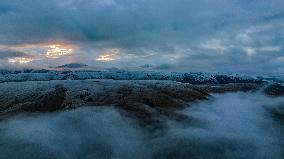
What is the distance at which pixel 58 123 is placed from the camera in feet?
250

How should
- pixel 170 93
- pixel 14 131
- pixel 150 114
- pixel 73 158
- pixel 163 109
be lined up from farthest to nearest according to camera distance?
pixel 170 93 < pixel 163 109 < pixel 150 114 < pixel 14 131 < pixel 73 158

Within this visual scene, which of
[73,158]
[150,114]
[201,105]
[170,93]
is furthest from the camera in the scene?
[170,93]

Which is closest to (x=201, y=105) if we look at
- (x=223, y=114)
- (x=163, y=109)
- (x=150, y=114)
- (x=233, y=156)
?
(x=223, y=114)

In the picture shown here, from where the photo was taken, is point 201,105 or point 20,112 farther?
point 201,105

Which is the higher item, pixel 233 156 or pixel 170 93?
pixel 170 93

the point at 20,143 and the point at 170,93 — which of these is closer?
the point at 20,143

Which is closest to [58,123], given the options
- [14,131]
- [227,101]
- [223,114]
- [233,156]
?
[14,131]

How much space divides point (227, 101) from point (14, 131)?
216 feet

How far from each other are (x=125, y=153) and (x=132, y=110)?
22.1 m

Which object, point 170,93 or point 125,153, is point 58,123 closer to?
point 125,153

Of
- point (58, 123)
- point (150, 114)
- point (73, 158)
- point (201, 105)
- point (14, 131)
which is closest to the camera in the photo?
point (73, 158)

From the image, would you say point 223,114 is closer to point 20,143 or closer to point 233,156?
point 233,156

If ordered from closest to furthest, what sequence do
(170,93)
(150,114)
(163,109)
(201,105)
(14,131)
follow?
1. (14,131)
2. (150,114)
3. (163,109)
4. (201,105)
5. (170,93)

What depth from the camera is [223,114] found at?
94.1m
